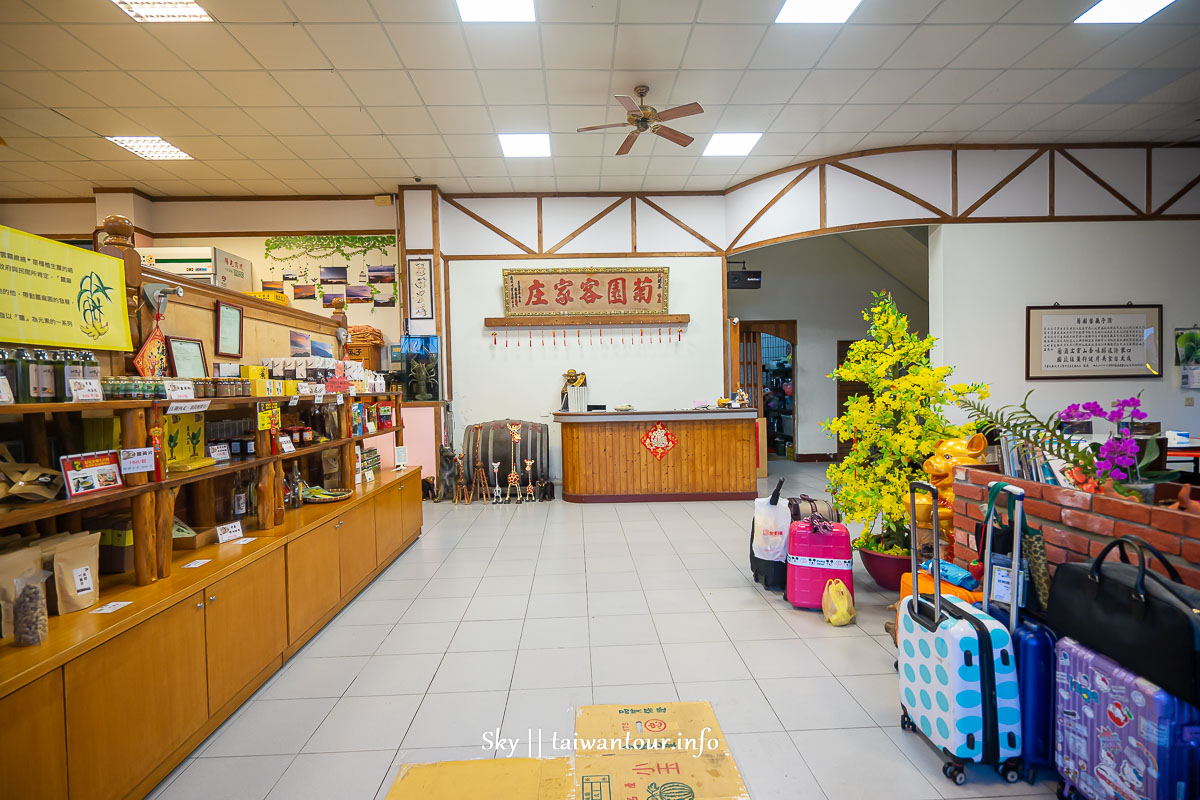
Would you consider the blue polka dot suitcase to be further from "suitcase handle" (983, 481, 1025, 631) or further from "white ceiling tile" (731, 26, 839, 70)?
"white ceiling tile" (731, 26, 839, 70)

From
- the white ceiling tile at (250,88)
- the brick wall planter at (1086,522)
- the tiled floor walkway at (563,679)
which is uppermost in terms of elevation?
the white ceiling tile at (250,88)

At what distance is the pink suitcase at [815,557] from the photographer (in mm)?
3412

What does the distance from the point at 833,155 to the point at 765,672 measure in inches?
243

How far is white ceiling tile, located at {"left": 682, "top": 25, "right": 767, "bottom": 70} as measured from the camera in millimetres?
4184

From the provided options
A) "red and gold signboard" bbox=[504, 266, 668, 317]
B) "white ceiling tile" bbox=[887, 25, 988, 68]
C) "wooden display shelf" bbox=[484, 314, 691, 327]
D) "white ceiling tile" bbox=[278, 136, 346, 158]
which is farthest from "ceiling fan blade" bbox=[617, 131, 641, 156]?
"white ceiling tile" bbox=[278, 136, 346, 158]

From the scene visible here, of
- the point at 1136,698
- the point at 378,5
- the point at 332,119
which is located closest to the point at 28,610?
the point at 1136,698

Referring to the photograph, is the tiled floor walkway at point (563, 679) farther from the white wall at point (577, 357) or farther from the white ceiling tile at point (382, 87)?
the white ceiling tile at point (382, 87)

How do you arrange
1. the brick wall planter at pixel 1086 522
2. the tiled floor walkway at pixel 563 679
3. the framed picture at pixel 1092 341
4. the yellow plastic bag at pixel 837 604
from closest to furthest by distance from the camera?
the brick wall planter at pixel 1086 522 < the tiled floor walkway at pixel 563 679 < the yellow plastic bag at pixel 837 604 < the framed picture at pixel 1092 341

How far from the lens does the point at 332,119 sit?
545 centimetres

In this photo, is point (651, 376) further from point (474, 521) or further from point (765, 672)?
point (765, 672)

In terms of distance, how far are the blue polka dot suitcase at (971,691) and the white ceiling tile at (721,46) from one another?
4.07 m

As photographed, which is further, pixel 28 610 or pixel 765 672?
pixel 765 672

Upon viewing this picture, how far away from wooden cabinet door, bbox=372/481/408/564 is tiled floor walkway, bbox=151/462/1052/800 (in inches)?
7.9

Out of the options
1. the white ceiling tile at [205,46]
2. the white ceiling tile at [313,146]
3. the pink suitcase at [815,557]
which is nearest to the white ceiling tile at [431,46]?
the white ceiling tile at [205,46]
